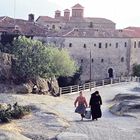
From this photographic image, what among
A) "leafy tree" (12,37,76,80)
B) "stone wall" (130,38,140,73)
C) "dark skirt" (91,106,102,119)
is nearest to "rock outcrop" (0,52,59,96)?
"leafy tree" (12,37,76,80)

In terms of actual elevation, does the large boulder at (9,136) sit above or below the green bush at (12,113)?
below

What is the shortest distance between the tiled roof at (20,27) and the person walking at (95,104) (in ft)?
143

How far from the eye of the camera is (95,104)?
19250 mm

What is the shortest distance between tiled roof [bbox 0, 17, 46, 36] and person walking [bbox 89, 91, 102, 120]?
4359cm

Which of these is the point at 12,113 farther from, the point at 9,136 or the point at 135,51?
the point at 135,51

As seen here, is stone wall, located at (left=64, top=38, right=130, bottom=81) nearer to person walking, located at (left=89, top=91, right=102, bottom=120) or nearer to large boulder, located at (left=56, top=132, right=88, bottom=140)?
person walking, located at (left=89, top=91, right=102, bottom=120)

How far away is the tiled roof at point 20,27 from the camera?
63156mm

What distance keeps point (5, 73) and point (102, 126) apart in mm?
14473

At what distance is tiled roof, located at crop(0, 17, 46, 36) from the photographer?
6316 cm

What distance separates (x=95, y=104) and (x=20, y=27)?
4663 centimetres

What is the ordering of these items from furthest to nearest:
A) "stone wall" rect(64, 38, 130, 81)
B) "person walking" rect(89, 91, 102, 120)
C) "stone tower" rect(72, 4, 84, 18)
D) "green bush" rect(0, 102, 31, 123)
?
"stone tower" rect(72, 4, 84, 18)
"stone wall" rect(64, 38, 130, 81)
"person walking" rect(89, 91, 102, 120)
"green bush" rect(0, 102, 31, 123)

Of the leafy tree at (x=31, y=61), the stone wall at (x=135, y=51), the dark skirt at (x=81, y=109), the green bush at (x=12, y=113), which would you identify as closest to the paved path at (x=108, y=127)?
the dark skirt at (x=81, y=109)

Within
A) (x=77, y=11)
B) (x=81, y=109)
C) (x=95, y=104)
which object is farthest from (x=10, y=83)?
(x=77, y=11)

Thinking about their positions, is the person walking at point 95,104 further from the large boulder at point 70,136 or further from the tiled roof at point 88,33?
the tiled roof at point 88,33
